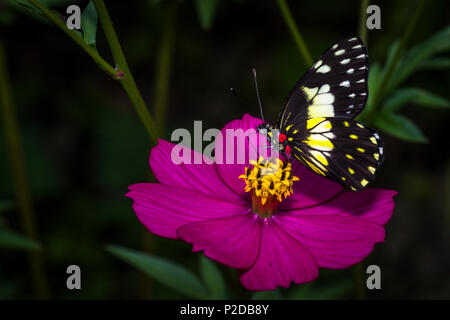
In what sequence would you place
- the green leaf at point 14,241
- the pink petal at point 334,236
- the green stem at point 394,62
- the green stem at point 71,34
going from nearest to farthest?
the green stem at point 71,34, the pink petal at point 334,236, the green stem at point 394,62, the green leaf at point 14,241

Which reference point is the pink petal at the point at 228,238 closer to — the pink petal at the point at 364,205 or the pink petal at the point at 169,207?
the pink petal at the point at 169,207

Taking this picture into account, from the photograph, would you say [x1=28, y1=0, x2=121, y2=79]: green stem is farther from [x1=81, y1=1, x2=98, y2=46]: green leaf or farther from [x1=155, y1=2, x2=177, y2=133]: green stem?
[x1=155, y1=2, x2=177, y2=133]: green stem

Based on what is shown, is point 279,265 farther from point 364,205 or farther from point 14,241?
point 14,241

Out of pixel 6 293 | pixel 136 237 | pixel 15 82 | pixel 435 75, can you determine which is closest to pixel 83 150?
pixel 15 82

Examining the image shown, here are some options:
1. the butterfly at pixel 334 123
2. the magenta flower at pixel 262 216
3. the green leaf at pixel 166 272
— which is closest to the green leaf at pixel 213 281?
the green leaf at pixel 166 272

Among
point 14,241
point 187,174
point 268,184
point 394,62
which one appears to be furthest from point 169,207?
point 394,62

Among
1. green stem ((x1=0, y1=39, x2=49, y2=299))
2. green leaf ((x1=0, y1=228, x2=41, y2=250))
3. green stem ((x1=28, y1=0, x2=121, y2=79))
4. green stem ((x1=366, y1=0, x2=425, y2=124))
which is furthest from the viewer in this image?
green stem ((x1=0, y1=39, x2=49, y2=299))

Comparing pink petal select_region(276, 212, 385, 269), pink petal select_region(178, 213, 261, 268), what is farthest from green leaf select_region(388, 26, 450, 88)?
pink petal select_region(178, 213, 261, 268)
